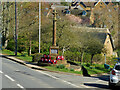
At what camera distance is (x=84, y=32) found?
133 ft

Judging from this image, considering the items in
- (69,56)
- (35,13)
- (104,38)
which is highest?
(35,13)

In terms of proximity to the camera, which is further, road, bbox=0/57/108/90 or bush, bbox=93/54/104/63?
bush, bbox=93/54/104/63

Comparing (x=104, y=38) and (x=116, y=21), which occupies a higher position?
(x=116, y=21)

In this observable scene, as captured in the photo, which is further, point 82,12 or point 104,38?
point 82,12

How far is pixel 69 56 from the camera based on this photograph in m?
39.4

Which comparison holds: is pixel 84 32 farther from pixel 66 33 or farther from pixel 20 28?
pixel 20 28

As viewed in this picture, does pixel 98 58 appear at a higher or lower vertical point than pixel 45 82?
lower

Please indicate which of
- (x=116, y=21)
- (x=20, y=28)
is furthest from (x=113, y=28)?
(x=20, y=28)

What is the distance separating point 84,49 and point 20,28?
13.6 meters

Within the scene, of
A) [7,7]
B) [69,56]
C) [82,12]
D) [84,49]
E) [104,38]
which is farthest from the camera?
[82,12]

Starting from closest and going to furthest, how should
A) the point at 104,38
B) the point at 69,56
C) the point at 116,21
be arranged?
the point at 69,56, the point at 104,38, the point at 116,21

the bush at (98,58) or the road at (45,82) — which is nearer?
the road at (45,82)

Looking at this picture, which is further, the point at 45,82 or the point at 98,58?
the point at 98,58

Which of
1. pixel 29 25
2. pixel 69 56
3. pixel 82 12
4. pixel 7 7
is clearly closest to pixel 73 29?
pixel 69 56
